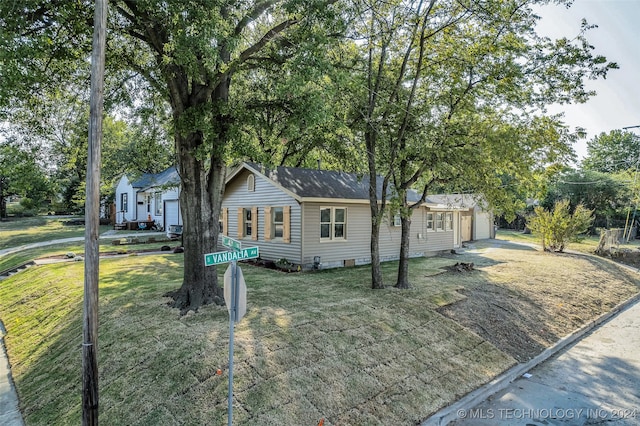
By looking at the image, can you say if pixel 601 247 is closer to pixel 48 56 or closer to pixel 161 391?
pixel 161 391

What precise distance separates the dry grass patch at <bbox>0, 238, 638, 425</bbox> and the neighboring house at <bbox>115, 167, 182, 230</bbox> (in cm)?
1449

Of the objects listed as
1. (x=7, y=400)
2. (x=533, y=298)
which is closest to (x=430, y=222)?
(x=533, y=298)

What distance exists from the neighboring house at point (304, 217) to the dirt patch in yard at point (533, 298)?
3662mm

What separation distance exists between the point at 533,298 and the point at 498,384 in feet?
18.3

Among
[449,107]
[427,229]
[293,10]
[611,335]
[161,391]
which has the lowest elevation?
[611,335]

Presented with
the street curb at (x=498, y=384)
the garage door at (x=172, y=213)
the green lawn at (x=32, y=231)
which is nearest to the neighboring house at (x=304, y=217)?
the street curb at (x=498, y=384)

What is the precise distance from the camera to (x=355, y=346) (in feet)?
21.2

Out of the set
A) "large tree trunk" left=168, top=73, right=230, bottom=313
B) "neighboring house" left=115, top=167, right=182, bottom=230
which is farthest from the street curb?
"neighboring house" left=115, top=167, right=182, bottom=230

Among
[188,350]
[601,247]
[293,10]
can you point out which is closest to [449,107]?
[293,10]

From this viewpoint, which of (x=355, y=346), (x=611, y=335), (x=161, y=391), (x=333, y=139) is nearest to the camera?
(x=161, y=391)

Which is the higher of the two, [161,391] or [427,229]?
[427,229]

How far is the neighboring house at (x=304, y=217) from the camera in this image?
1350 centimetres

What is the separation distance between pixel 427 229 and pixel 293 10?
14.5 meters

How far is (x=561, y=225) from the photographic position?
1928 centimetres
